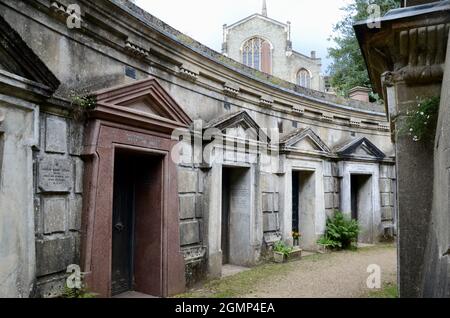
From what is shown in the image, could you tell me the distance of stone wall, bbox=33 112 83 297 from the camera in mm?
3852

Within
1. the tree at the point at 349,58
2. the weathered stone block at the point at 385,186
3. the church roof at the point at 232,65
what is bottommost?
the weathered stone block at the point at 385,186

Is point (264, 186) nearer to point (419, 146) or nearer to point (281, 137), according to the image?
point (281, 137)

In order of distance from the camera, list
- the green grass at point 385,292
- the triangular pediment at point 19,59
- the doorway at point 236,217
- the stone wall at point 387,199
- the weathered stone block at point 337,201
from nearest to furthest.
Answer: the triangular pediment at point 19,59 < the green grass at point 385,292 < the doorway at point 236,217 < the weathered stone block at point 337,201 < the stone wall at point 387,199

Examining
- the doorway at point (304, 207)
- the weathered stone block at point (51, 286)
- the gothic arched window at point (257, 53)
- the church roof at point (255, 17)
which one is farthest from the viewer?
the church roof at point (255, 17)

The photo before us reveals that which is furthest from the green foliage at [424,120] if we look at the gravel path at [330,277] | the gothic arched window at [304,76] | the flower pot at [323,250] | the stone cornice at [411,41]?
the gothic arched window at [304,76]

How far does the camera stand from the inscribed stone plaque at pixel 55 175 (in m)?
3.88

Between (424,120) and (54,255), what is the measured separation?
430 centimetres

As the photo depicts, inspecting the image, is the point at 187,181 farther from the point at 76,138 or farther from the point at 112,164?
the point at 76,138

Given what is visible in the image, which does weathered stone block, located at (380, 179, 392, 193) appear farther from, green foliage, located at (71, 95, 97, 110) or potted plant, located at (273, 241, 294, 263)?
green foliage, located at (71, 95, 97, 110)

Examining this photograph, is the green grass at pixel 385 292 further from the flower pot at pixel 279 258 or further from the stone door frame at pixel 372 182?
the stone door frame at pixel 372 182

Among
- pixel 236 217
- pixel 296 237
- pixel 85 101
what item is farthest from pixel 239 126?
pixel 296 237

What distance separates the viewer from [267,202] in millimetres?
8234

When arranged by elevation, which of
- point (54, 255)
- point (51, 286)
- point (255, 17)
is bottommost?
point (51, 286)

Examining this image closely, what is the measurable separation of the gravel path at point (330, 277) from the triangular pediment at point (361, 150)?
2.84m
